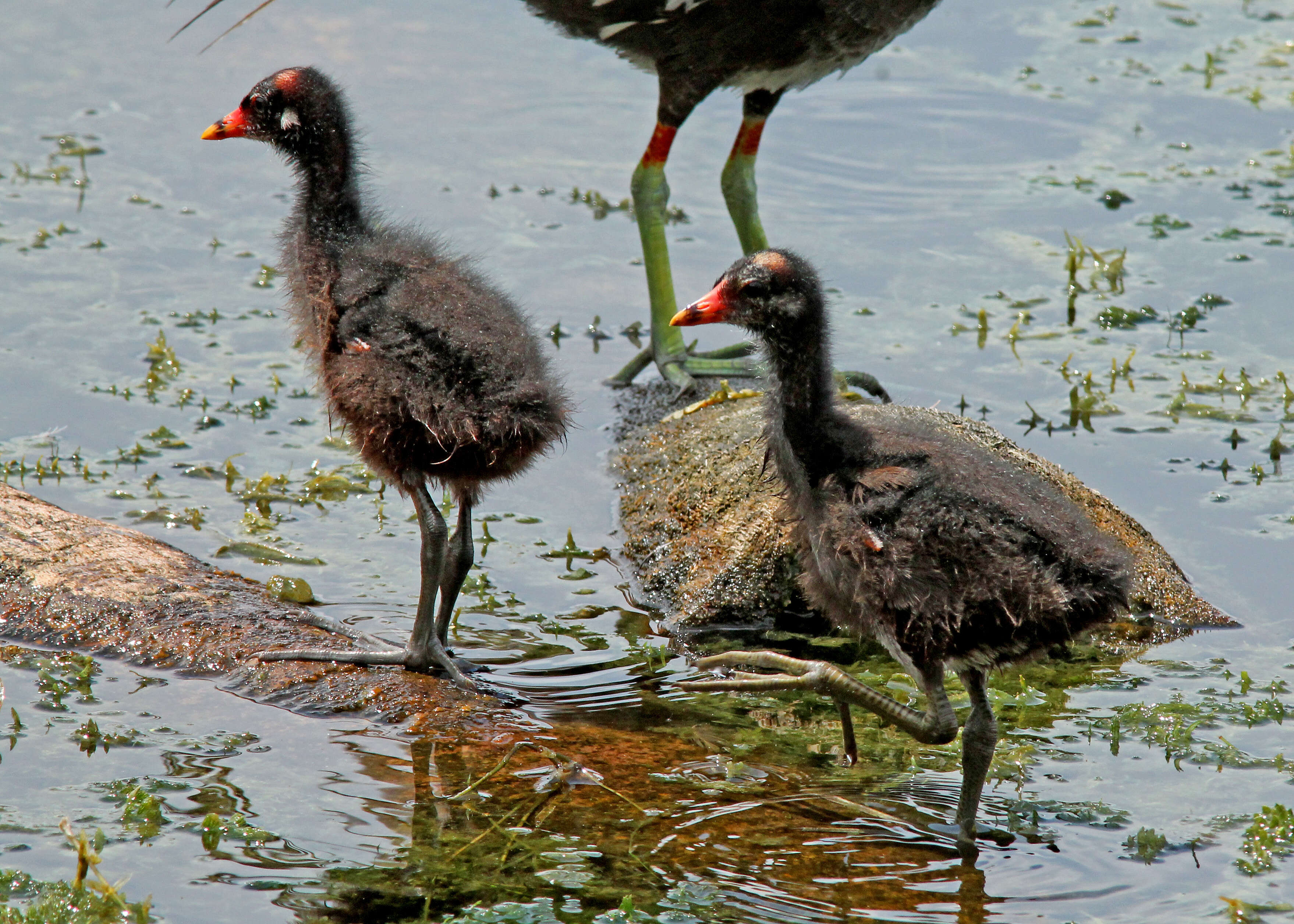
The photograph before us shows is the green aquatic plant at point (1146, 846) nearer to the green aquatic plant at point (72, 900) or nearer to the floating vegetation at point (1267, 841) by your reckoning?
the floating vegetation at point (1267, 841)

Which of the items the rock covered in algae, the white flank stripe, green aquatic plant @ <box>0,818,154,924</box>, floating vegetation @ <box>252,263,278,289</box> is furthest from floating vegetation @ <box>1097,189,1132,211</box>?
green aquatic plant @ <box>0,818,154,924</box>

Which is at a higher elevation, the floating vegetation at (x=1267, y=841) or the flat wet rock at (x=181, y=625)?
the flat wet rock at (x=181, y=625)

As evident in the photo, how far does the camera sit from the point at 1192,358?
292 inches

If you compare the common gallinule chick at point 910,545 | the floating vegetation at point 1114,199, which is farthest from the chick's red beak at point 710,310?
the floating vegetation at point 1114,199

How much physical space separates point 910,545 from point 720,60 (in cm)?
290

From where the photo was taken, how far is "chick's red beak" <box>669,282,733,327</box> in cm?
465

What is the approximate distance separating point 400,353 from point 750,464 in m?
1.73

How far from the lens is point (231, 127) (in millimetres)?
5344

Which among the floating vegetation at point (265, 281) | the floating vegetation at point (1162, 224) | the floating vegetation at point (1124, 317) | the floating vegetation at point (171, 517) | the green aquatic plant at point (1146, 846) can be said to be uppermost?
the floating vegetation at point (1162, 224)

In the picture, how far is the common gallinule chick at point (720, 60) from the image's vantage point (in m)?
6.23

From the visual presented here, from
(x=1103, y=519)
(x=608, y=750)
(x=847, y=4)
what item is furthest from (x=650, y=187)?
(x=608, y=750)

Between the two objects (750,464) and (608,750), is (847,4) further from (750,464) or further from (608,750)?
(608,750)

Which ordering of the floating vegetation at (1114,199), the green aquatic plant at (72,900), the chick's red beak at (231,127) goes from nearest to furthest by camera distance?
the green aquatic plant at (72,900)
the chick's red beak at (231,127)
the floating vegetation at (1114,199)

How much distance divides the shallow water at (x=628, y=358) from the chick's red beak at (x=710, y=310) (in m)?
1.21
